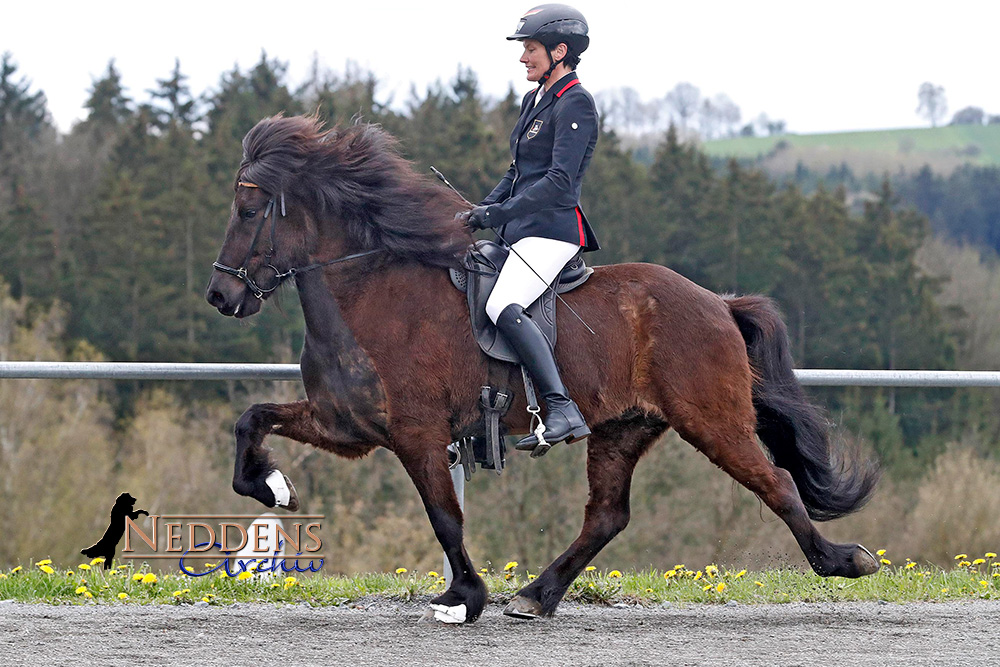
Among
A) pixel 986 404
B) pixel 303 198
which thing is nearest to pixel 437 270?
pixel 303 198

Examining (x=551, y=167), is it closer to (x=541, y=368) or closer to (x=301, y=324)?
(x=541, y=368)

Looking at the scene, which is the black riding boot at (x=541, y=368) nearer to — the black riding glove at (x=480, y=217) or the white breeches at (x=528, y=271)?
the white breeches at (x=528, y=271)

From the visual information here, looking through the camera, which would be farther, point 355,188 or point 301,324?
point 301,324

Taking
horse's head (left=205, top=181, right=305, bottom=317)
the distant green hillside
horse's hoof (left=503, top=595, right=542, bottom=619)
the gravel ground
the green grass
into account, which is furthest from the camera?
the distant green hillside

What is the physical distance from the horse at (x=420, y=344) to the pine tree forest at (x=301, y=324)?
21869mm

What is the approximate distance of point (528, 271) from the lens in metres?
6.13

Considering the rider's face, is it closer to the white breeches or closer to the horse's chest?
the white breeches

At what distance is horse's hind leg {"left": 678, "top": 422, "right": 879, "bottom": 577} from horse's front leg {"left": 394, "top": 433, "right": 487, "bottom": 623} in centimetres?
126

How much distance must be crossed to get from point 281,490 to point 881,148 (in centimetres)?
6573

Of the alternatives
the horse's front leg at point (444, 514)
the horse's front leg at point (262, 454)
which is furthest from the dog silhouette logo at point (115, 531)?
the horse's front leg at point (444, 514)

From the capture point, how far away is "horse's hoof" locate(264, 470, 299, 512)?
6305 mm

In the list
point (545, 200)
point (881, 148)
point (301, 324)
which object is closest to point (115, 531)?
point (545, 200)
